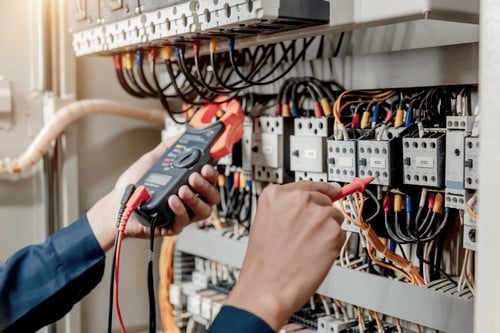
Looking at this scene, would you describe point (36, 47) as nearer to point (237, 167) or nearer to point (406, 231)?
point (237, 167)

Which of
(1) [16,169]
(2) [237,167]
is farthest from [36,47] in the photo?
(2) [237,167]

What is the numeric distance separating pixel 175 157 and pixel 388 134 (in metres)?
0.44

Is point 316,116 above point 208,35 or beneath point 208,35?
beneath

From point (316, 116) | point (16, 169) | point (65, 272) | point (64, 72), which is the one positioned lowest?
point (65, 272)

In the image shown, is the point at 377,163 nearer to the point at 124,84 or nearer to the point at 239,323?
the point at 239,323

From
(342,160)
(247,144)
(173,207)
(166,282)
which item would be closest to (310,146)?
(342,160)

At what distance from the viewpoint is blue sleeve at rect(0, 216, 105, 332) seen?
1256mm

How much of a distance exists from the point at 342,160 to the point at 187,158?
31cm

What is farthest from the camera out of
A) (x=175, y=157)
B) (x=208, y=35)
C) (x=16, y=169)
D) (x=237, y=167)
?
(x=16, y=169)

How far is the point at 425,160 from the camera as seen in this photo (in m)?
1.12

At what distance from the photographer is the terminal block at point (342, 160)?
122cm

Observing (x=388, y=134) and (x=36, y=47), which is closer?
(x=388, y=134)

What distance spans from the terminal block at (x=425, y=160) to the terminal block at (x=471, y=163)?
5 cm

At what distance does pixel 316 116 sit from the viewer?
1.35 meters
